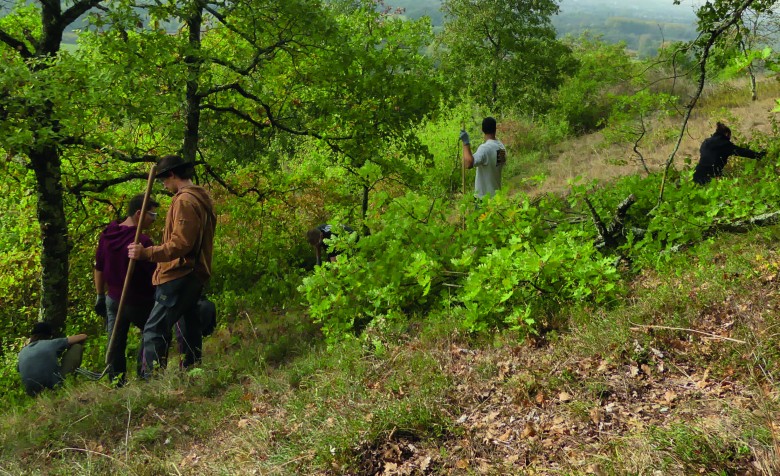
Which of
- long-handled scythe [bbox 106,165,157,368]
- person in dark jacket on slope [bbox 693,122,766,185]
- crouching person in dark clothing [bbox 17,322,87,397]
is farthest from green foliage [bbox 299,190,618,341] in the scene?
person in dark jacket on slope [bbox 693,122,766,185]

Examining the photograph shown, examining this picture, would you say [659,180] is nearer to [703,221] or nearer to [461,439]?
[703,221]

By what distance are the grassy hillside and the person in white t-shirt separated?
2.09m

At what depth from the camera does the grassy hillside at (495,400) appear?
2.62 metres

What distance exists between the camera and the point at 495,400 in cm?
333

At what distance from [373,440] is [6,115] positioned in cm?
556

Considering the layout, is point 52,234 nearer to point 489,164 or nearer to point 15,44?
point 15,44

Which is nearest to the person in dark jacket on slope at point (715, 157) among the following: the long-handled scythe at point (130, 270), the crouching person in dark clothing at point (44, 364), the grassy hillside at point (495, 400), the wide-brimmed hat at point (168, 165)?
the grassy hillside at point (495, 400)

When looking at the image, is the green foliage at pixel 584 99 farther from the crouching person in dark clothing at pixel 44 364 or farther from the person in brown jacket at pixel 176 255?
the crouching person in dark clothing at pixel 44 364

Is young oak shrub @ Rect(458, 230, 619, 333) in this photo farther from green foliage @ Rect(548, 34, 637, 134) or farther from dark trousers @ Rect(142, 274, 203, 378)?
green foliage @ Rect(548, 34, 637, 134)

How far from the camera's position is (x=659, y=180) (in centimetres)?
591

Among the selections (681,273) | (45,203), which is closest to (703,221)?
(681,273)

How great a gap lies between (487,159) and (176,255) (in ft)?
12.1

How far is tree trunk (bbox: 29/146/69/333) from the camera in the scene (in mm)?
6863

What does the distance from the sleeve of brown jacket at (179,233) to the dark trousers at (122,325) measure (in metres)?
1.00
